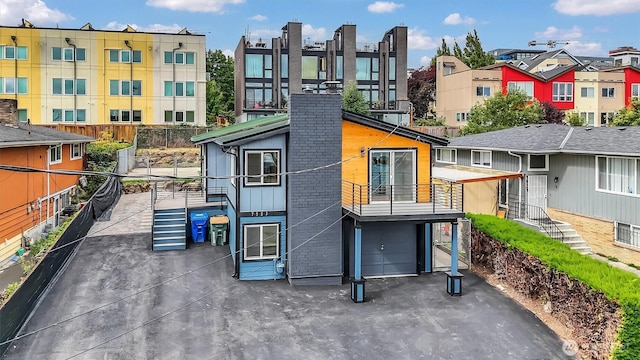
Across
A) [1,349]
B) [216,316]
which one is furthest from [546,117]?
[1,349]

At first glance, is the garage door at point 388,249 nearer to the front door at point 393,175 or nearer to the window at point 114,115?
the front door at point 393,175

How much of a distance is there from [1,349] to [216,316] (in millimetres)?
4999

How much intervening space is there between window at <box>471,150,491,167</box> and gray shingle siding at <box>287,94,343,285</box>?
534 inches

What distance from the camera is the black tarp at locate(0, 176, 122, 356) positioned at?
1157 centimetres

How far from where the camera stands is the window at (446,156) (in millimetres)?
31250

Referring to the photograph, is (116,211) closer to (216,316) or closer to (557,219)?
(216,316)

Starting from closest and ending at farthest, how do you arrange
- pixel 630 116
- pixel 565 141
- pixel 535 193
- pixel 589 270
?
1. pixel 589 270
2. pixel 565 141
3. pixel 535 193
4. pixel 630 116

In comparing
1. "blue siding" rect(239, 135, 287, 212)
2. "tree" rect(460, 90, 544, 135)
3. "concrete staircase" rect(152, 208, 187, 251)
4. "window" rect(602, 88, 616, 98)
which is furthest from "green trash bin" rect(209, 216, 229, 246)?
"window" rect(602, 88, 616, 98)

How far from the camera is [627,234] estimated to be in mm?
19922

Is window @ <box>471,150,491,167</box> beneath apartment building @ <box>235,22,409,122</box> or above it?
beneath

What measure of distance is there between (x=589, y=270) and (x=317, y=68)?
47.9m

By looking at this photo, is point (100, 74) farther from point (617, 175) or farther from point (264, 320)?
point (617, 175)

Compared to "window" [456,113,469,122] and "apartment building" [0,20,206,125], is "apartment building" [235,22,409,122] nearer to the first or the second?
"window" [456,113,469,122]

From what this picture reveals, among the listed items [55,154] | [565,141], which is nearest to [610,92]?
[565,141]
